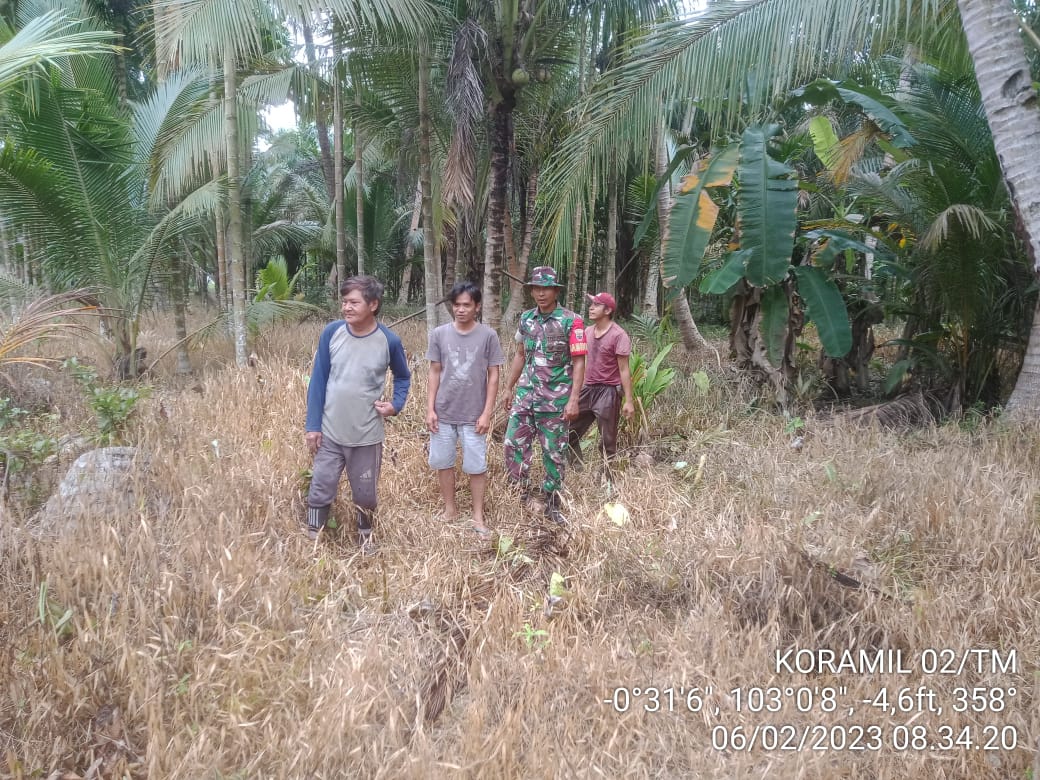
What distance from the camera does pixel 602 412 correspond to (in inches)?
174

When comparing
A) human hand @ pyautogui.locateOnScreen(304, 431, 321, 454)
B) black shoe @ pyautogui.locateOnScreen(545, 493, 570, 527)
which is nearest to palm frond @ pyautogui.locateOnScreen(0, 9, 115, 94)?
human hand @ pyautogui.locateOnScreen(304, 431, 321, 454)

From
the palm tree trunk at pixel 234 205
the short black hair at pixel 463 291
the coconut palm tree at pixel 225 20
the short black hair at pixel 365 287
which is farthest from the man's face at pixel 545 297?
the palm tree trunk at pixel 234 205

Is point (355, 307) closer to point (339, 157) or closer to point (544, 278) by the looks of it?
point (544, 278)

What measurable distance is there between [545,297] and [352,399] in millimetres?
1296

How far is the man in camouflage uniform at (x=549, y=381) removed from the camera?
387 centimetres

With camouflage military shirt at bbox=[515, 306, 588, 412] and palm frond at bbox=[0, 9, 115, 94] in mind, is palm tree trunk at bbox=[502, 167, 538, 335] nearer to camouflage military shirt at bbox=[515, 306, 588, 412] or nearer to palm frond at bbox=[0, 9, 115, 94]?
camouflage military shirt at bbox=[515, 306, 588, 412]

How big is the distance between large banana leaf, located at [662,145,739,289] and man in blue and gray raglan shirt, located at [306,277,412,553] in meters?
2.31

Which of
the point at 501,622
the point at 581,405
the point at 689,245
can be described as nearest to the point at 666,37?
the point at 689,245

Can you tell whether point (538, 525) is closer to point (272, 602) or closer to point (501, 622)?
point (501, 622)

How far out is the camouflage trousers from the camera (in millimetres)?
3904

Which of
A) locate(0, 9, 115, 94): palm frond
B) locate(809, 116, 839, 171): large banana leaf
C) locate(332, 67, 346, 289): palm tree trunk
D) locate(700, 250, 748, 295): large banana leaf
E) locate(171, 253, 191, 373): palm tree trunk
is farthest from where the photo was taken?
locate(332, 67, 346, 289): palm tree trunk

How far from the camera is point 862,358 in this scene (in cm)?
655

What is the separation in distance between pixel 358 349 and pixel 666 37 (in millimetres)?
3494

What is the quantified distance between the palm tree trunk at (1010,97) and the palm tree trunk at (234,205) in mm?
5324
